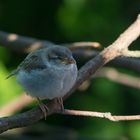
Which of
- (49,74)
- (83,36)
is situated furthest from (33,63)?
(83,36)

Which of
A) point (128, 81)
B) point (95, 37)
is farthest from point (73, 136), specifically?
point (95, 37)

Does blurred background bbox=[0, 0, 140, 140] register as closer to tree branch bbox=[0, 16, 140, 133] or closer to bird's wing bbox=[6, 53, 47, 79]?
bird's wing bbox=[6, 53, 47, 79]

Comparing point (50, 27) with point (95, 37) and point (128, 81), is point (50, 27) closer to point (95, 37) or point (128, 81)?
point (95, 37)

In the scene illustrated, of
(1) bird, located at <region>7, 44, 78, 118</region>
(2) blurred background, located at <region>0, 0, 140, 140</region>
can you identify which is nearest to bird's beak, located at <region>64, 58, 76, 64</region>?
(1) bird, located at <region>7, 44, 78, 118</region>

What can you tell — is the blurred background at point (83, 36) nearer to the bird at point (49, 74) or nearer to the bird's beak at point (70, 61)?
the bird at point (49, 74)

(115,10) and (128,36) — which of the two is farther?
(115,10)

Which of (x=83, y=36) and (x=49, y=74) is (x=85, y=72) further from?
(x=83, y=36)

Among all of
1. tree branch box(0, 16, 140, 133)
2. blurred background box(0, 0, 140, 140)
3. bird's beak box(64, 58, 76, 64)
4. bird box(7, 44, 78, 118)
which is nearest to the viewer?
tree branch box(0, 16, 140, 133)
